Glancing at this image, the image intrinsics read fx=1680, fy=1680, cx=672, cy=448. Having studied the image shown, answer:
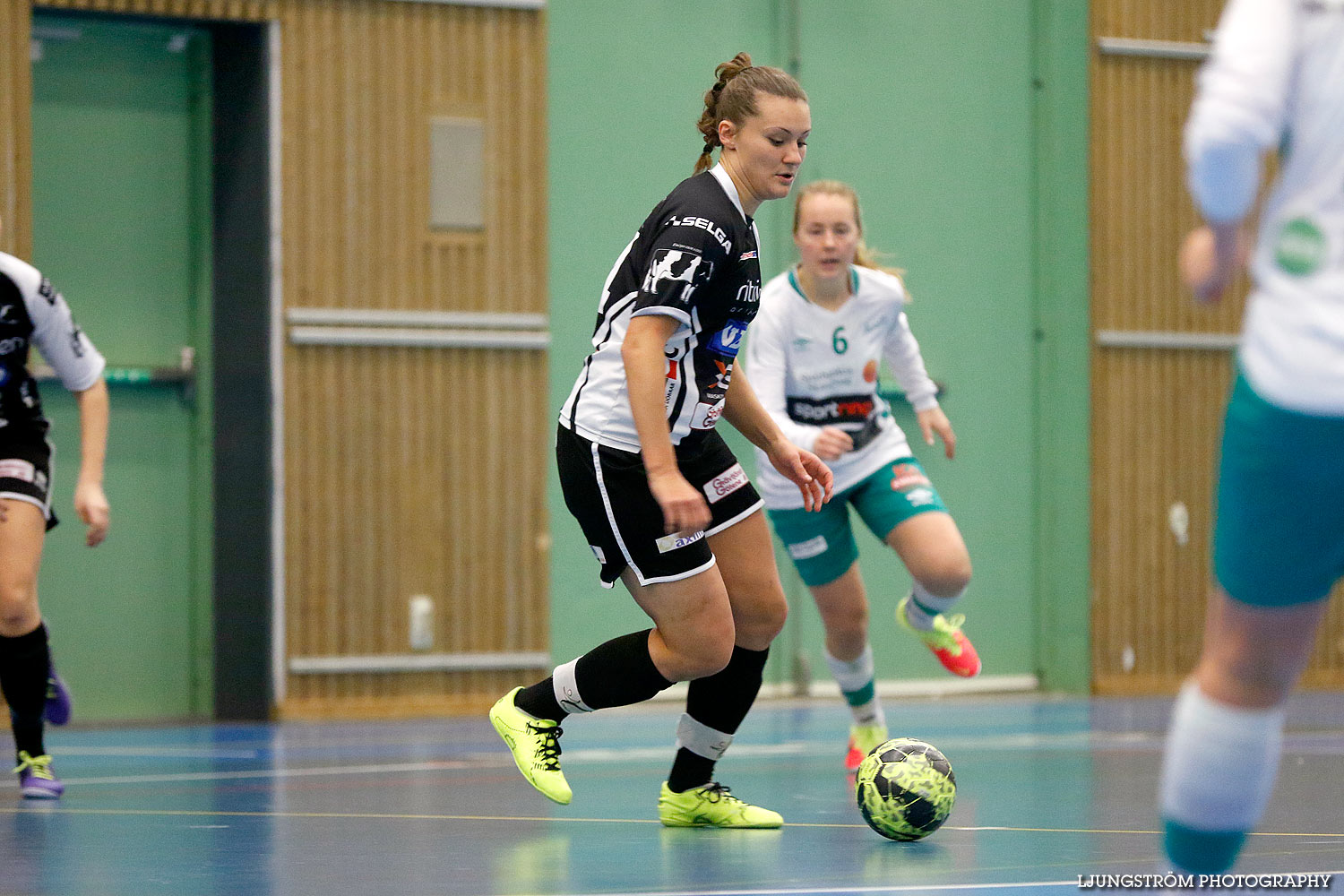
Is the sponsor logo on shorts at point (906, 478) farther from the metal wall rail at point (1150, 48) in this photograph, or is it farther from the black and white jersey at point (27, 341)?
the metal wall rail at point (1150, 48)

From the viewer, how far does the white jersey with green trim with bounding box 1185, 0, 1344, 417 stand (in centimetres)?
215

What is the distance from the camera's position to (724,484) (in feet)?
14.2

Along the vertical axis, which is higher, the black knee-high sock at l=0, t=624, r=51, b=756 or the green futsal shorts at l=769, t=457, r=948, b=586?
the green futsal shorts at l=769, t=457, r=948, b=586

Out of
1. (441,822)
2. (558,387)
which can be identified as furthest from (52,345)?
(558,387)

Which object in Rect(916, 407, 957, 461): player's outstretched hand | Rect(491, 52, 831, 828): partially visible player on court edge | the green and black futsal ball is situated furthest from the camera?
Rect(916, 407, 957, 461): player's outstretched hand

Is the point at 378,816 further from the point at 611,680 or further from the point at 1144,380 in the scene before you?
the point at 1144,380

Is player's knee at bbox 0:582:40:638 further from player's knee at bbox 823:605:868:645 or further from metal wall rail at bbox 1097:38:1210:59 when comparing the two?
metal wall rail at bbox 1097:38:1210:59

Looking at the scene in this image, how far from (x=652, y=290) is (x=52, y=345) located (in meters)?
2.38

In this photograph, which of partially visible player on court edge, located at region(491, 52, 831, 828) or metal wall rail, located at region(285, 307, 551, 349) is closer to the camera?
partially visible player on court edge, located at region(491, 52, 831, 828)

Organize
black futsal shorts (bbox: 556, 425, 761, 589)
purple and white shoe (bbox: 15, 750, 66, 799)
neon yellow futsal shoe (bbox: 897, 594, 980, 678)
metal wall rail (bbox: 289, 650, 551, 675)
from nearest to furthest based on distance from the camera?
black futsal shorts (bbox: 556, 425, 761, 589)
purple and white shoe (bbox: 15, 750, 66, 799)
neon yellow futsal shoe (bbox: 897, 594, 980, 678)
metal wall rail (bbox: 289, 650, 551, 675)

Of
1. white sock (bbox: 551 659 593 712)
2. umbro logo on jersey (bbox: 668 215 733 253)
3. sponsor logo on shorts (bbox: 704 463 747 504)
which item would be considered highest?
umbro logo on jersey (bbox: 668 215 733 253)

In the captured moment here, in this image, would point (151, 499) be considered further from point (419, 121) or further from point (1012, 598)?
point (1012, 598)

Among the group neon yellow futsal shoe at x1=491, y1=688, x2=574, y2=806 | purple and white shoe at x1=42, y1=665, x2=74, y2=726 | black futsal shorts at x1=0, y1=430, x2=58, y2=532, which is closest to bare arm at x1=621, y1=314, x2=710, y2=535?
neon yellow futsal shoe at x1=491, y1=688, x2=574, y2=806

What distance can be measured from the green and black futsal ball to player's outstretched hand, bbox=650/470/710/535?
0.92m
